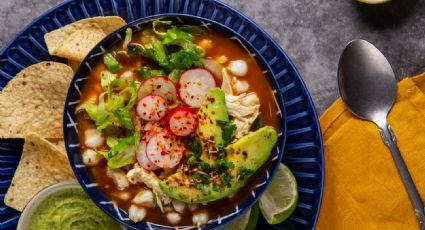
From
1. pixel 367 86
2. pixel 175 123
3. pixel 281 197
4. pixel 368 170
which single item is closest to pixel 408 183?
pixel 368 170

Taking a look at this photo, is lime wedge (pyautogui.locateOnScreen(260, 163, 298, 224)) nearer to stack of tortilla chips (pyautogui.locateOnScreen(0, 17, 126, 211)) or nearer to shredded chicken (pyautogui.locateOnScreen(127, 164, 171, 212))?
shredded chicken (pyautogui.locateOnScreen(127, 164, 171, 212))

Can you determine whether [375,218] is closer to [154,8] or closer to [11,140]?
[154,8]

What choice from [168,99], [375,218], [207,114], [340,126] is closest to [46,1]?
[168,99]

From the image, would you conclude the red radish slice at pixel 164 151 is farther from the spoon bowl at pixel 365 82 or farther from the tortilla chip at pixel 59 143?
the spoon bowl at pixel 365 82

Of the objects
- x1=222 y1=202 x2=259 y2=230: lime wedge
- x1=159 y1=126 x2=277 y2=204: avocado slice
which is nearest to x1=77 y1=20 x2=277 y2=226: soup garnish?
x1=159 y1=126 x2=277 y2=204: avocado slice

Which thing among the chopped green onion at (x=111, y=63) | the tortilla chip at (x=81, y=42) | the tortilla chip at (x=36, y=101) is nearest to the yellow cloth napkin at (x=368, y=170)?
the chopped green onion at (x=111, y=63)

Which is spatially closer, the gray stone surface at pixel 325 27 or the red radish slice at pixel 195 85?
the red radish slice at pixel 195 85
